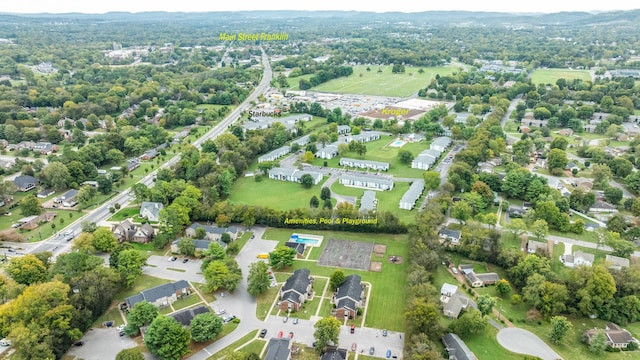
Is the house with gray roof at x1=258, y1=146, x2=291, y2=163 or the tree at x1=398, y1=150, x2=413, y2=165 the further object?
the house with gray roof at x1=258, y1=146, x2=291, y2=163

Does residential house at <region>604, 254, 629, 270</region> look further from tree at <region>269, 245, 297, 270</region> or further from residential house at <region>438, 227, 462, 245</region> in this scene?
tree at <region>269, 245, 297, 270</region>

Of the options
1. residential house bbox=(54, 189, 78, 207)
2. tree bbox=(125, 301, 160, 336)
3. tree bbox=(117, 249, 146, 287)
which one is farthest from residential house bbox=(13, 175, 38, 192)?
tree bbox=(125, 301, 160, 336)

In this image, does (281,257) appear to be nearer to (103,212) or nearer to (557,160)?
(103,212)

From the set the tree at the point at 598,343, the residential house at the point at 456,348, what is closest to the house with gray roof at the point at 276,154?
the residential house at the point at 456,348

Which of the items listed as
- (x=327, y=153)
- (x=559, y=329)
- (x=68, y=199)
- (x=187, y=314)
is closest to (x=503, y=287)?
(x=559, y=329)

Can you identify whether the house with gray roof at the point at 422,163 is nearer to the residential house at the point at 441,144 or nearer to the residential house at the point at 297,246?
the residential house at the point at 441,144

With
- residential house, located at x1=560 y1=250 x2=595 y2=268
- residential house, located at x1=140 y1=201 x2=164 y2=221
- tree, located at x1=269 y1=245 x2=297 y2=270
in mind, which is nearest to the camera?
tree, located at x1=269 y1=245 x2=297 y2=270
